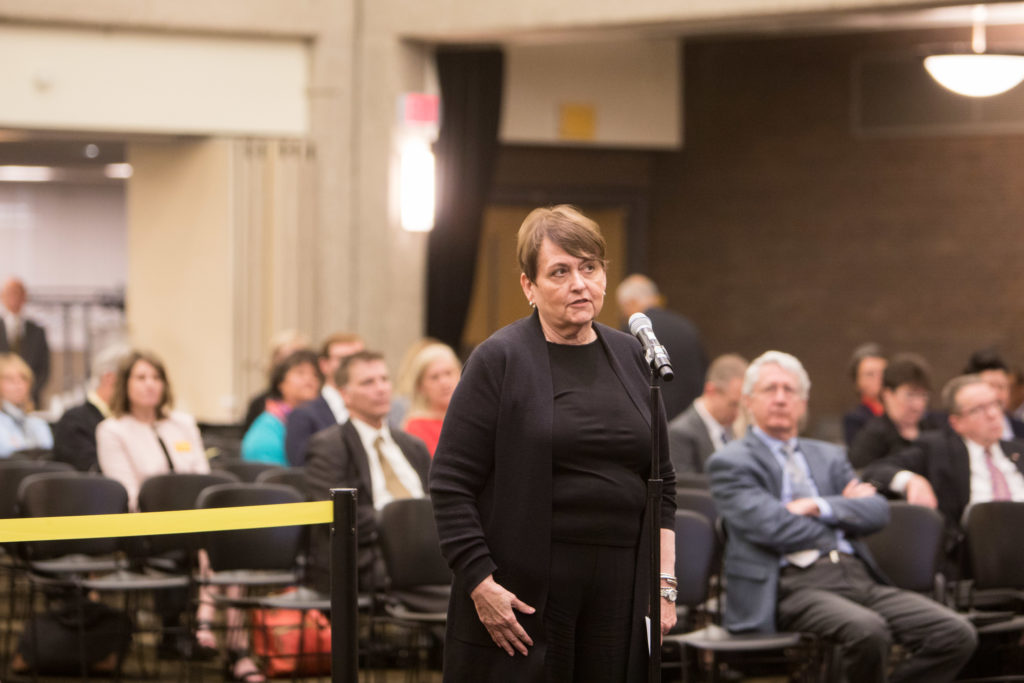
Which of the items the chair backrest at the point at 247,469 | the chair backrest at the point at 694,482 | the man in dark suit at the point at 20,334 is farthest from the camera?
the man in dark suit at the point at 20,334

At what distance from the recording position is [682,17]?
927 cm

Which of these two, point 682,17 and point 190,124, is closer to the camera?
point 682,17

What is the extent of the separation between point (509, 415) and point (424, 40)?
310 inches

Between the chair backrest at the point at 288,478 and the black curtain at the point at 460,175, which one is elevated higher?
the black curtain at the point at 460,175

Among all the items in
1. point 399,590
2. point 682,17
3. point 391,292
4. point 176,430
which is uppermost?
point 682,17

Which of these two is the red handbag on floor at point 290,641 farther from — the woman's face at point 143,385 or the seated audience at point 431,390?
the woman's face at point 143,385

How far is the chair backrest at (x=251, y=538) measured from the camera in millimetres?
5465

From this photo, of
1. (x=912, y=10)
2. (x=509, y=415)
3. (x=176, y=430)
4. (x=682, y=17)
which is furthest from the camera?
(x=682, y=17)

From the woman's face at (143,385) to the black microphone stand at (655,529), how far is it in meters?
3.97

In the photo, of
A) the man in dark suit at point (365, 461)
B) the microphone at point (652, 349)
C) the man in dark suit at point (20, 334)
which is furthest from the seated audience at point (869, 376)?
the man in dark suit at point (20, 334)

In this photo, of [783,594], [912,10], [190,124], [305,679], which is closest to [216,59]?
[190,124]

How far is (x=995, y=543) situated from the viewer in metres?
5.42

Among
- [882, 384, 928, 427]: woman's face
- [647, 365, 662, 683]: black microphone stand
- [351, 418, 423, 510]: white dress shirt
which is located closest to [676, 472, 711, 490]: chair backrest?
[882, 384, 928, 427]: woman's face

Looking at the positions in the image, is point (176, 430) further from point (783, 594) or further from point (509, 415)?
point (509, 415)
